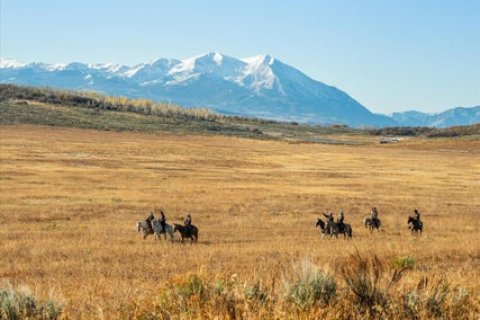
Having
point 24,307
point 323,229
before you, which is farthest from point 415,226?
point 24,307

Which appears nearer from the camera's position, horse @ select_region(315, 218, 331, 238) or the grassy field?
the grassy field

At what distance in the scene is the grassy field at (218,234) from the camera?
747cm

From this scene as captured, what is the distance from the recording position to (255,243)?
67.5 ft

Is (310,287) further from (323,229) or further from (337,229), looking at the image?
(323,229)

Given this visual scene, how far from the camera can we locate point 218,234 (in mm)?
23969

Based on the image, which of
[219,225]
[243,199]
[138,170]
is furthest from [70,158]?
[219,225]

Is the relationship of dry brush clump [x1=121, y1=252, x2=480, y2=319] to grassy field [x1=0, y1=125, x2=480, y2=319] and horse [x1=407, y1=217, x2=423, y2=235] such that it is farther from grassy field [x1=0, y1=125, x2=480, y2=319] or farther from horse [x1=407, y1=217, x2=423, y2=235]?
horse [x1=407, y1=217, x2=423, y2=235]

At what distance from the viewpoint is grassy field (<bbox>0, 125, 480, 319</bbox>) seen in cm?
747

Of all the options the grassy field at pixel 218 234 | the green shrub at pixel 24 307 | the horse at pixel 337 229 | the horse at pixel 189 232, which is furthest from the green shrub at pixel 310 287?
the horse at pixel 337 229

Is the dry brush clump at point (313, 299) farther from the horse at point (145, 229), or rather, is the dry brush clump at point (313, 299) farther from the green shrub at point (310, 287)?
the horse at point (145, 229)

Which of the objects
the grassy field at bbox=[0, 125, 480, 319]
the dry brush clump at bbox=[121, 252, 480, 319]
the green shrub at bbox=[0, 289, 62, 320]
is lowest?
the grassy field at bbox=[0, 125, 480, 319]

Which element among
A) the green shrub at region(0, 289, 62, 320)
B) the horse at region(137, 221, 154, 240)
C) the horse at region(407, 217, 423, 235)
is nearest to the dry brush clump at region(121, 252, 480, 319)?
the green shrub at region(0, 289, 62, 320)

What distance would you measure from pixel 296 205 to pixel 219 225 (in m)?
10.4

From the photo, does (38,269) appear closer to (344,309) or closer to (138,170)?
(344,309)
